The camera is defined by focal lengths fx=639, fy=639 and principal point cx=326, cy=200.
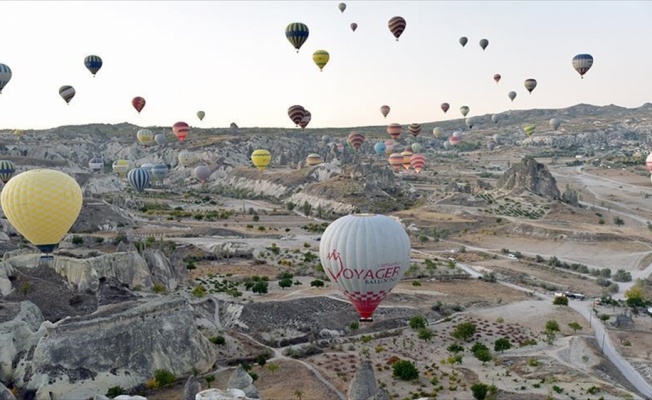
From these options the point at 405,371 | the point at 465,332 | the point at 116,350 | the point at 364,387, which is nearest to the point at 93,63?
the point at 116,350

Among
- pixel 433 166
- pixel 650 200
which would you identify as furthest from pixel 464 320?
pixel 433 166

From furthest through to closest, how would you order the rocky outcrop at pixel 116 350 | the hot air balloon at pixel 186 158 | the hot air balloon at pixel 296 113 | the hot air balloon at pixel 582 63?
1. the hot air balloon at pixel 186 158
2. the hot air balloon at pixel 296 113
3. the hot air balloon at pixel 582 63
4. the rocky outcrop at pixel 116 350

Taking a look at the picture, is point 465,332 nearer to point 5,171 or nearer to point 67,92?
point 5,171

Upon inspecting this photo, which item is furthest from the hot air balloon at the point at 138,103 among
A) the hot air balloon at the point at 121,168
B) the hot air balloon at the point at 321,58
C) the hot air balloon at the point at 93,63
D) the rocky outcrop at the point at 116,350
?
the rocky outcrop at the point at 116,350

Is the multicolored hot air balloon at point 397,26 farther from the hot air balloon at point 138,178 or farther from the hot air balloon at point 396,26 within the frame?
the hot air balloon at point 138,178

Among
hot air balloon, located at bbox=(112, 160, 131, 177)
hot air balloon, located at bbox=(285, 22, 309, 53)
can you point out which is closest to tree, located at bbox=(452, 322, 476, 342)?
hot air balloon, located at bbox=(285, 22, 309, 53)

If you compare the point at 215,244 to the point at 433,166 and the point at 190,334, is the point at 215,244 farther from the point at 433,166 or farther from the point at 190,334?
the point at 433,166
